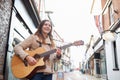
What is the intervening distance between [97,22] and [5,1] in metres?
9.73

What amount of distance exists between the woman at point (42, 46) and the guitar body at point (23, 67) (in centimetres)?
6

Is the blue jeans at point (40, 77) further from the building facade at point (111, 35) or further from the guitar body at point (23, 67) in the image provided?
the building facade at point (111, 35)

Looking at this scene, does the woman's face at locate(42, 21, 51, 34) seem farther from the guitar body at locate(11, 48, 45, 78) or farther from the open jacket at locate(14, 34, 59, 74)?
the guitar body at locate(11, 48, 45, 78)

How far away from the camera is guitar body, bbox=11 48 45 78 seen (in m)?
2.51

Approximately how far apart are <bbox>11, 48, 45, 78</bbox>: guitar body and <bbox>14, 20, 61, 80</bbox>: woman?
6cm

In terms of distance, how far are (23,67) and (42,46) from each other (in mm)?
414

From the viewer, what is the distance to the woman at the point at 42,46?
2.54 m

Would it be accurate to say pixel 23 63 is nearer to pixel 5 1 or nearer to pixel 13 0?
pixel 5 1

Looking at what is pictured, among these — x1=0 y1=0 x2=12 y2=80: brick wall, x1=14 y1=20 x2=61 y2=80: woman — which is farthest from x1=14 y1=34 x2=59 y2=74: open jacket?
x1=0 y1=0 x2=12 y2=80: brick wall

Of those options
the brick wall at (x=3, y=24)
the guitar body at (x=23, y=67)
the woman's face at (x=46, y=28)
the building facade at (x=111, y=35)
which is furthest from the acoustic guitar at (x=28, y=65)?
the building facade at (x=111, y=35)

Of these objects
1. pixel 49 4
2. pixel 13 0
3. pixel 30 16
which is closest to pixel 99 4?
pixel 49 4

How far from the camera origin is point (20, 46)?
2.66m

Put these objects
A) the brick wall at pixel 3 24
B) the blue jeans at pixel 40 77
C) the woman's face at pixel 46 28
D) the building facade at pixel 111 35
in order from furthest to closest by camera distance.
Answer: the building facade at pixel 111 35, the brick wall at pixel 3 24, the woman's face at pixel 46 28, the blue jeans at pixel 40 77

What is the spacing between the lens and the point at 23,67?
2600mm
